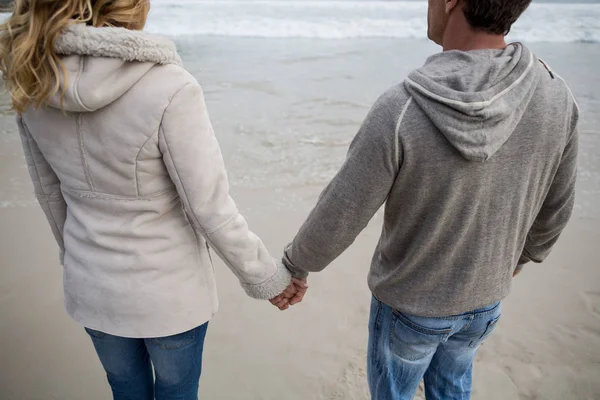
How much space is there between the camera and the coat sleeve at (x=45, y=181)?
1371mm

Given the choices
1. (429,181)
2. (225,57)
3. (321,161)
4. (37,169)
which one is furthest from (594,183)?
(225,57)

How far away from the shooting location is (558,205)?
1.48 m

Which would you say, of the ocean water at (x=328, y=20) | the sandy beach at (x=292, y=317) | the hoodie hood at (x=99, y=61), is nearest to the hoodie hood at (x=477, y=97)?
the hoodie hood at (x=99, y=61)

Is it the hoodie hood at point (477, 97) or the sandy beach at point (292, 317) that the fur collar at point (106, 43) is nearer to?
the hoodie hood at point (477, 97)

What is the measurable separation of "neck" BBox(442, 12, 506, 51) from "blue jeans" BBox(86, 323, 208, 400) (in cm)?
111

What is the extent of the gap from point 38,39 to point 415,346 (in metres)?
1.23

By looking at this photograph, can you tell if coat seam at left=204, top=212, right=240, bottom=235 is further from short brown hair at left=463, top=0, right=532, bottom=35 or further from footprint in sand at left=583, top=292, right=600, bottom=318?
footprint in sand at left=583, top=292, right=600, bottom=318

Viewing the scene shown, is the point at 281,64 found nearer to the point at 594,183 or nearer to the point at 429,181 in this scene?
the point at 594,183

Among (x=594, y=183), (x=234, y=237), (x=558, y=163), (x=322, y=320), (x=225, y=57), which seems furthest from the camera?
(x=225, y=57)

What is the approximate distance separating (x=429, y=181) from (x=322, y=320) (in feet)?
5.58

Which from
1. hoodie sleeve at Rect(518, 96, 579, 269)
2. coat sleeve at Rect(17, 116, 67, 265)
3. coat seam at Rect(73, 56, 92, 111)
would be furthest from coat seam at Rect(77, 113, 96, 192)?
hoodie sleeve at Rect(518, 96, 579, 269)

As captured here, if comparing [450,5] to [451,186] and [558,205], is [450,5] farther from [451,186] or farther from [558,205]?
[558,205]

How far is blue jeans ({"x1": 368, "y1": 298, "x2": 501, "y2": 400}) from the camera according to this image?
1409 millimetres

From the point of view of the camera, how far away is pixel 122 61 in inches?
43.2
